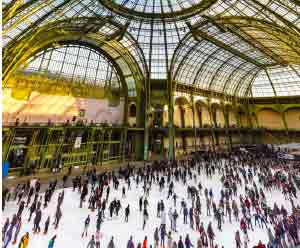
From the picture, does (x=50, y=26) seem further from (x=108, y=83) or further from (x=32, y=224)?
(x=32, y=224)

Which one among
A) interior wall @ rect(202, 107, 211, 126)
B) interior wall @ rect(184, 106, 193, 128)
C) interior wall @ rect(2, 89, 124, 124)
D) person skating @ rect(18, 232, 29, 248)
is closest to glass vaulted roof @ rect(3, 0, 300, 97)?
interior wall @ rect(184, 106, 193, 128)

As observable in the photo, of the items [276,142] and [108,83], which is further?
[276,142]

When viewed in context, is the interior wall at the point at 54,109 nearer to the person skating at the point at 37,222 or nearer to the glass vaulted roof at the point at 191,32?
the glass vaulted roof at the point at 191,32

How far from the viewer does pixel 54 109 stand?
2622 cm

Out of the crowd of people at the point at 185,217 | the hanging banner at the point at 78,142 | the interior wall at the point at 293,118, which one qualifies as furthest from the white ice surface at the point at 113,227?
the interior wall at the point at 293,118

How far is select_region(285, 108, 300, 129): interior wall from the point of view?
48062 mm

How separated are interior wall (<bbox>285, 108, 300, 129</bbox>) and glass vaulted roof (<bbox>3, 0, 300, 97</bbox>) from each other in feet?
17.6

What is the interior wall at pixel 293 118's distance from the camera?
48.1 metres

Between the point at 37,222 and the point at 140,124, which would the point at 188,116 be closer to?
the point at 140,124

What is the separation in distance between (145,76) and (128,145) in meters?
14.6

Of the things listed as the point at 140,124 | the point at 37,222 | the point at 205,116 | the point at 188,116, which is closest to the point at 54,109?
the point at 140,124

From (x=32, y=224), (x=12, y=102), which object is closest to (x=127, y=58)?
(x=12, y=102)

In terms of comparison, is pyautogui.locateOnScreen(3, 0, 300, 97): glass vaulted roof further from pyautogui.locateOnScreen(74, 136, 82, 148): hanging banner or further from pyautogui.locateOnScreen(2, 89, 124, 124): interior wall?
pyautogui.locateOnScreen(74, 136, 82, 148): hanging banner

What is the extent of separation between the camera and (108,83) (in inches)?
1341
